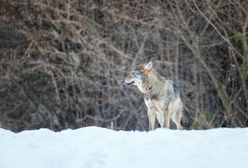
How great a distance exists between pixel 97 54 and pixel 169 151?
12.5m

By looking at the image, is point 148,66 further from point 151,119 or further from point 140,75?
point 151,119

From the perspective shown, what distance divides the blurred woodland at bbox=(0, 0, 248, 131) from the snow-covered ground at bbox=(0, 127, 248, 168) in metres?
8.82

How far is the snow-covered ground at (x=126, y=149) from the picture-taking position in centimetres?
741

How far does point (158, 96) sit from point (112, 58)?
7.13m

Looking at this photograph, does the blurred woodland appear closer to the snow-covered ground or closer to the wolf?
the wolf

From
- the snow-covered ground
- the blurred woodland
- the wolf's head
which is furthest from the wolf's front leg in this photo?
the blurred woodland

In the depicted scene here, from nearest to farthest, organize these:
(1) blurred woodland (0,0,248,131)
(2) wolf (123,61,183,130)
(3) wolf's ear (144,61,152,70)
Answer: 1. (2) wolf (123,61,183,130)
2. (3) wolf's ear (144,61,152,70)
3. (1) blurred woodland (0,0,248,131)

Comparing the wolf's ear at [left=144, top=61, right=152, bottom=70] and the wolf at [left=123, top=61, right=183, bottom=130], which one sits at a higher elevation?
the wolf's ear at [left=144, top=61, right=152, bottom=70]

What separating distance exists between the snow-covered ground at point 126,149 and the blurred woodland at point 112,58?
28.9 ft

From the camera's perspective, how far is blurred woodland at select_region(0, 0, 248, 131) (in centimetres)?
1852

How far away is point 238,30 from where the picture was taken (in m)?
18.5

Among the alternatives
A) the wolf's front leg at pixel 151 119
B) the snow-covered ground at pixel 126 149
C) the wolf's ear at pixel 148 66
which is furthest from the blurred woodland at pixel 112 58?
the snow-covered ground at pixel 126 149

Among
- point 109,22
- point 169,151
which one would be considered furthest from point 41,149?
point 109,22

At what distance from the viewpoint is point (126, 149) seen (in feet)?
25.8
